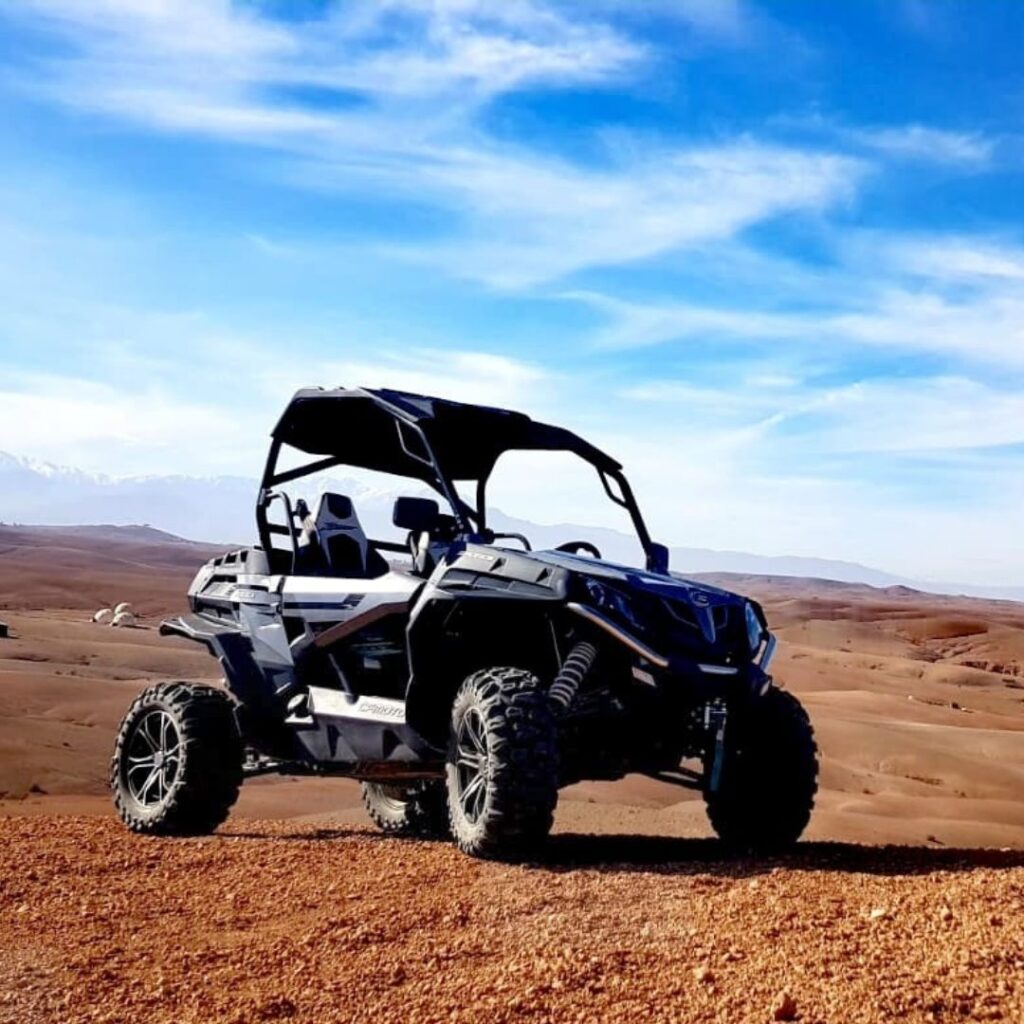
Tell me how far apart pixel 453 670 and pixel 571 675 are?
92cm

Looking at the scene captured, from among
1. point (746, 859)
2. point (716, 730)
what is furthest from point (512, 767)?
point (746, 859)

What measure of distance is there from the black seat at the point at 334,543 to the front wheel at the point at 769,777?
2579 millimetres

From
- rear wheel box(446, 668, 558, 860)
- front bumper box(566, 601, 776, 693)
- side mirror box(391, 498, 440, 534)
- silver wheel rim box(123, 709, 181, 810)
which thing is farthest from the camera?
silver wheel rim box(123, 709, 181, 810)

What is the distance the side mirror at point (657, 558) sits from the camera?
7.81 m

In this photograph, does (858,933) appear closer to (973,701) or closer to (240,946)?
(240,946)

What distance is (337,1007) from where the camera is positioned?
380 cm

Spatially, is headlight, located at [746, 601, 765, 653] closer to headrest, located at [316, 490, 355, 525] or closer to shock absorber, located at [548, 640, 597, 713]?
shock absorber, located at [548, 640, 597, 713]

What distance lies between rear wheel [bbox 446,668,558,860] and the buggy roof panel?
214 cm

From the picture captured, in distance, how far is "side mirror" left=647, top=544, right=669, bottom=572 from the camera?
25.6 ft

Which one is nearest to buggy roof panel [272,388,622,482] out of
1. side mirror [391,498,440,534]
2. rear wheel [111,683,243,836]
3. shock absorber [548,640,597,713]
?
side mirror [391,498,440,534]

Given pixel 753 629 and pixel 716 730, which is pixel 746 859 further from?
pixel 753 629

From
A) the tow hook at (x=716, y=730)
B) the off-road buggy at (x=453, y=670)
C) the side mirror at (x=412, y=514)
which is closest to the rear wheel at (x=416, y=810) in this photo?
the off-road buggy at (x=453, y=670)

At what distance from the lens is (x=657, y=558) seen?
310 inches

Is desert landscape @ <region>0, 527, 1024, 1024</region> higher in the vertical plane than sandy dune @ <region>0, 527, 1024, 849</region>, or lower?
higher
